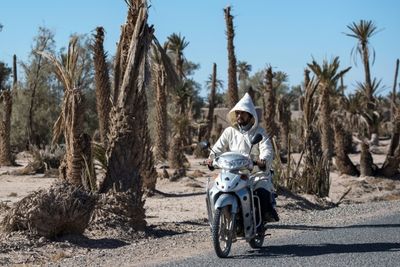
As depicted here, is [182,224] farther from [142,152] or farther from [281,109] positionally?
[281,109]

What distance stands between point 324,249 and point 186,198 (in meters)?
10.6

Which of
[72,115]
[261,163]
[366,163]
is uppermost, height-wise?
[72,115]

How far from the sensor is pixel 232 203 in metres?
9.30

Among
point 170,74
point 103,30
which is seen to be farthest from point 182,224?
point 103,30

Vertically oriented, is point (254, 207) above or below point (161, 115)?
below

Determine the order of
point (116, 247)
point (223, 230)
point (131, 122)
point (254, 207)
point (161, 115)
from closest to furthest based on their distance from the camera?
point (223, 230) → point (254, 207) → point (116, 247) → point (131, 122) → point (161, 115)

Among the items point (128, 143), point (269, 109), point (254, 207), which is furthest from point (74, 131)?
point (269, 109)

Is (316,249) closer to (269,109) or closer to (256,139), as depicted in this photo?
(256,139)

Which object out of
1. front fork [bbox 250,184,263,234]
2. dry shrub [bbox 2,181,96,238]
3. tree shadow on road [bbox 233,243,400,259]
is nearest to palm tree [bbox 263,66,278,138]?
dry shrub [bbox 2,181,96,238]

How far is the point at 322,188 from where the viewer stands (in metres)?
20.2

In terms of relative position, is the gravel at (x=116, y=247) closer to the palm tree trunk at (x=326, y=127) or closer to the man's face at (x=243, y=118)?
the man's face at (x=243, y=118)

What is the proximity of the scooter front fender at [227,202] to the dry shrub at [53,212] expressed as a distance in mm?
2899

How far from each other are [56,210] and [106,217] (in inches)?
59.2

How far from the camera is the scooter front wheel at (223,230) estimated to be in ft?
30.0
